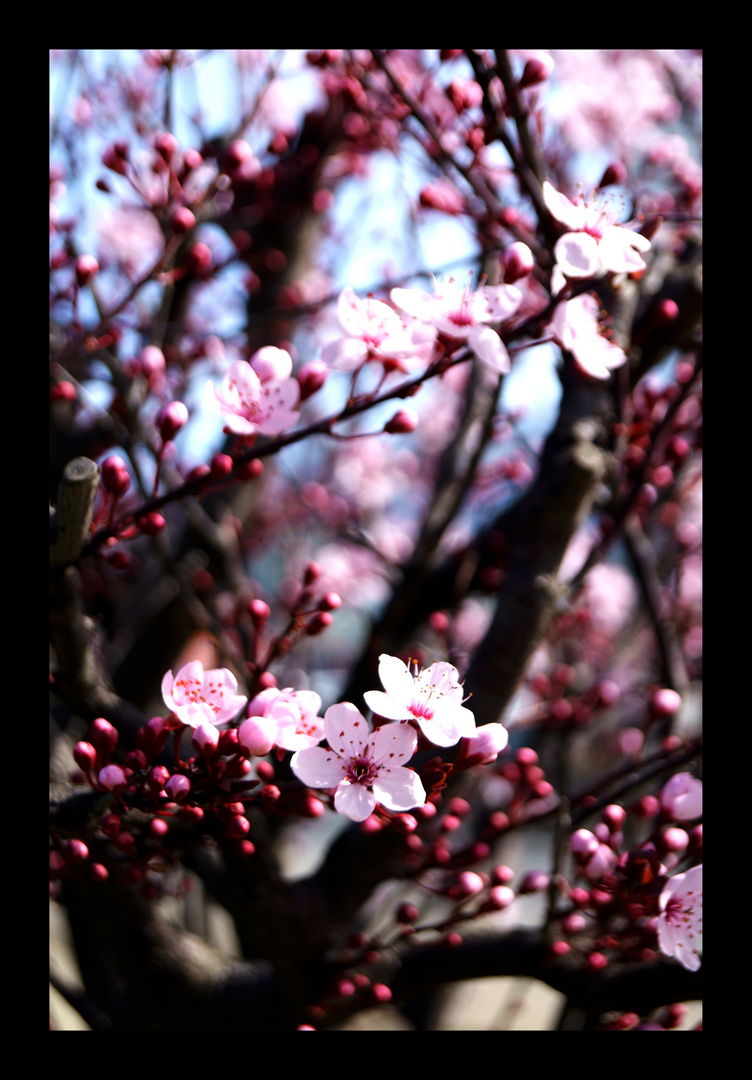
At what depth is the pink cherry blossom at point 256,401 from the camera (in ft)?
4.00

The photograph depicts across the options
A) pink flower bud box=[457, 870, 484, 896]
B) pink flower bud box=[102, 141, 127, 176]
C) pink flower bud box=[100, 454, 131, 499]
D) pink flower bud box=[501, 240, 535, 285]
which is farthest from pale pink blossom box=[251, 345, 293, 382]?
pink flower bud box=[457, 870, 484, 896]

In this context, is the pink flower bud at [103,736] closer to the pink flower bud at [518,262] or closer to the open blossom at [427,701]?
the open blossom at [427,701]

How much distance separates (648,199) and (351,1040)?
301 cm

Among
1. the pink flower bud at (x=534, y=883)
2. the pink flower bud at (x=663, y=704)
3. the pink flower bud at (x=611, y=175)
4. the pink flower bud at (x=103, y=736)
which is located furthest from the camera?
the pink flower bud at (x=663, y=704)

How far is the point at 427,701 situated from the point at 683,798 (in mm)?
640

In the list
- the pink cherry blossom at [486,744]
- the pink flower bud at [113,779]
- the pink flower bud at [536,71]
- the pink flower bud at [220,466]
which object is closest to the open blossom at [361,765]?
the pink cherry blossom at [486,744]

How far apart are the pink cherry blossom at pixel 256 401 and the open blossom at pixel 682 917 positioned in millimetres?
993

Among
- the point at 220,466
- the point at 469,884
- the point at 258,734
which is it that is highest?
the point at 220,466

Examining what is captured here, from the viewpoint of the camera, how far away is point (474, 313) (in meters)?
1.16

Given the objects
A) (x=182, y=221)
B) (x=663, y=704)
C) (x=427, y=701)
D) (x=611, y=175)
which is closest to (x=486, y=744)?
(x=427, y=701)

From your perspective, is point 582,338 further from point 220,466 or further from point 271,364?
point 220,466
